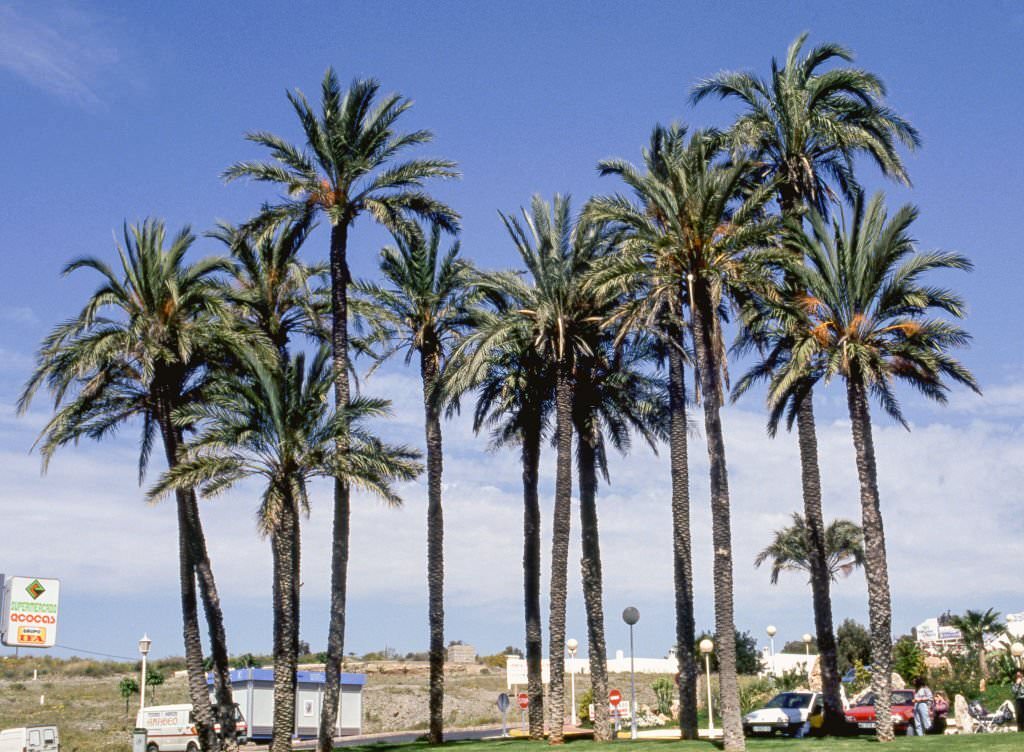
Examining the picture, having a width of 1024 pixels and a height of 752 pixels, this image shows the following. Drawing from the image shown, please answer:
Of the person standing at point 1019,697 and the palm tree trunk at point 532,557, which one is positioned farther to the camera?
the palm tree trunk at point 532,557

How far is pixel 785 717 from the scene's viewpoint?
114 feet

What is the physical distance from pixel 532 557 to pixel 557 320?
8.14 m

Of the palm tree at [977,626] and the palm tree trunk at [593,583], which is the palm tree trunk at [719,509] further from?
the palm tree at [977,626]

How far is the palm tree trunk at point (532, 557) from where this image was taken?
34.8m


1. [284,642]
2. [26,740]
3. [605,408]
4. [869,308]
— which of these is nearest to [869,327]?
[869,308]

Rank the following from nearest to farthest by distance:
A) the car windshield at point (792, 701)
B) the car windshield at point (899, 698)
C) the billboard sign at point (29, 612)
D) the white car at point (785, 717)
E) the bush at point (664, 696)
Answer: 1. the billboard sign at point (29, 612)
2. the white car at point (785, 717)
3. the car windshield at point (792, 701)
4. the car windshield at point (899, 698)
5. the bush at point (664, 696)

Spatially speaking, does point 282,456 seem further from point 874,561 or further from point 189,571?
point 874,561

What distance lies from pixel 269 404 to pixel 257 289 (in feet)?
20.9

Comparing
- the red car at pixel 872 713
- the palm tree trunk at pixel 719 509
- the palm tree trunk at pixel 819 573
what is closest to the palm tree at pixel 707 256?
the palm tree trunk at pixel 719 509

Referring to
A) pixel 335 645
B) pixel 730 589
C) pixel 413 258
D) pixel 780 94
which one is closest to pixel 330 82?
pixel 413 258

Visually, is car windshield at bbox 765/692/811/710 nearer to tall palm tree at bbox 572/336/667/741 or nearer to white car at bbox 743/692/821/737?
white car at bbox 743/692/821/737

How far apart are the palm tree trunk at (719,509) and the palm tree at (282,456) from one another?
8.76 metres

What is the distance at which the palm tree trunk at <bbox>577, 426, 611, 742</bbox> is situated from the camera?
1266 inches

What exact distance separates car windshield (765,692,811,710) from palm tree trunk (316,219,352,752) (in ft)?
44.1
